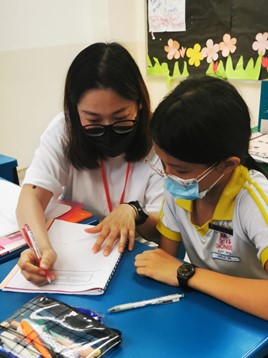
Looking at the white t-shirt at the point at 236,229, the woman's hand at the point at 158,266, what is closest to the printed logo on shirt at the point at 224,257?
the white t-shirt at the point at 236,229

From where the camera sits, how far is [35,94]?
342 cm

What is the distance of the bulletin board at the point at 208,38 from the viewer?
2.68 meters

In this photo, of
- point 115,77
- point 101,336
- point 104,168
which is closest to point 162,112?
point 115,77

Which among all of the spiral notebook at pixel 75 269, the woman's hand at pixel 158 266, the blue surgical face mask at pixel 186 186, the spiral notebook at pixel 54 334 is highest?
the blue surgical face mask at pixel 186 186

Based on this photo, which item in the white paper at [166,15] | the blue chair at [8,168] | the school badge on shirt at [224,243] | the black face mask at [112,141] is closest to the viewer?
the school badge on shirt at [224,243]

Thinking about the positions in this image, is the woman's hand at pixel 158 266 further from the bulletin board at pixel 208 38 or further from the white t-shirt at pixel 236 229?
the bulletin board at pixel 208 38

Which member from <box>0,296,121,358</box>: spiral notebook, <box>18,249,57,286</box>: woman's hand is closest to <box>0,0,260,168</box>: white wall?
<box>18,249,57,286</box>: woman's hand

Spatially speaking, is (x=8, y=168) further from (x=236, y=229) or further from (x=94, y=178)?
(x=236, y=229)

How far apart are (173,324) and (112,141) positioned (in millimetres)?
667

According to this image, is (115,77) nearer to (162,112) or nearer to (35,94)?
(162,112)

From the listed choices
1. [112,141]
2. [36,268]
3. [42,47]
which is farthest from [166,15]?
[36,268]

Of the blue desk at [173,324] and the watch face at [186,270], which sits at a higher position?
the watch face at [186,270]

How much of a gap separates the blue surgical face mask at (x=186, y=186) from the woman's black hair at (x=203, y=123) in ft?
0.20

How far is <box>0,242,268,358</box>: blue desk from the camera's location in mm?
711
